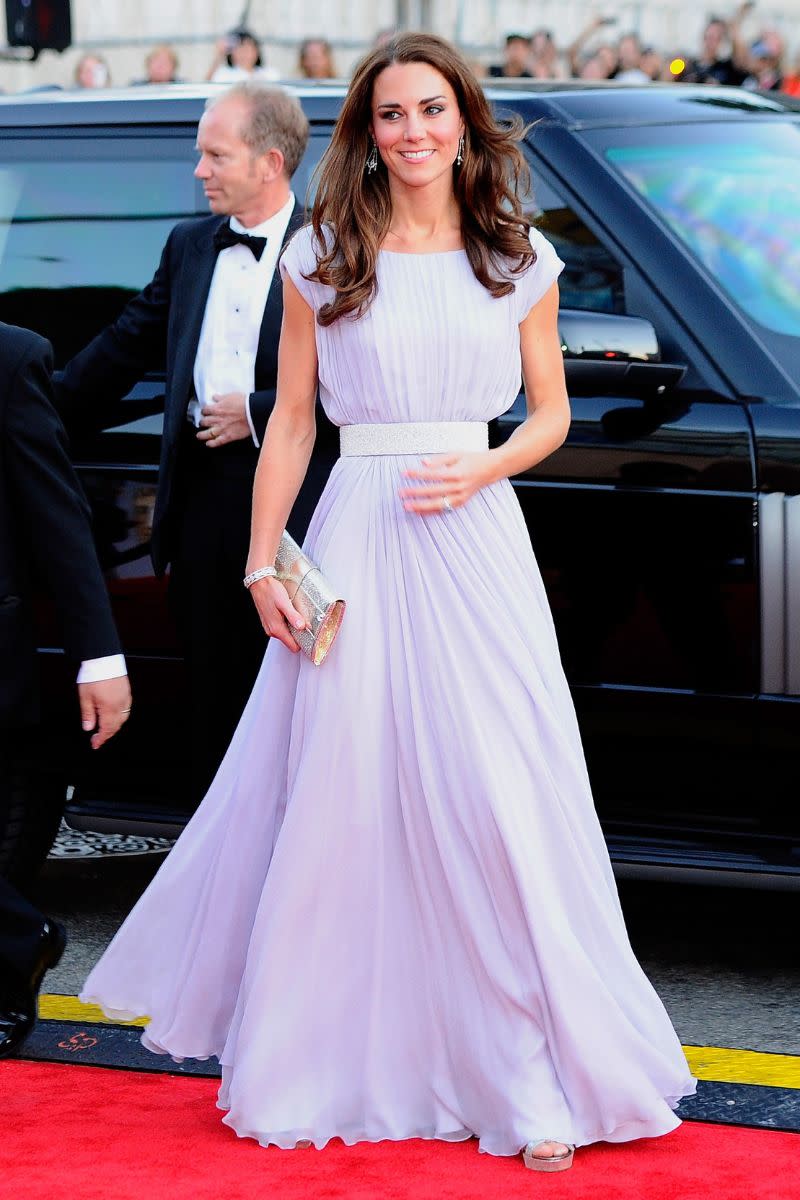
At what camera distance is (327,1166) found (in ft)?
10.8

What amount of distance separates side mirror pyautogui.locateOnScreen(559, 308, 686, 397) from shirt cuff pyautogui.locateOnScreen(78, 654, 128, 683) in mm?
1161

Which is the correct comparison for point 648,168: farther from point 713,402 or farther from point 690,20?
point 690,20

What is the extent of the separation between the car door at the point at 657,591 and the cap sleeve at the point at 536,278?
75 cm

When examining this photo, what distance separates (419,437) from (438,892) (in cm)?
79

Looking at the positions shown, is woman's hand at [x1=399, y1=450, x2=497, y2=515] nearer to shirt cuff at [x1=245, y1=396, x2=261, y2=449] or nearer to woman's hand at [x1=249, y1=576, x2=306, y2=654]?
woman's hand at [x1=249, y1=576, x2=306, y2=654]

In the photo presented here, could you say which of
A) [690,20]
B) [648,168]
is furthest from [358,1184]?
[690,20]

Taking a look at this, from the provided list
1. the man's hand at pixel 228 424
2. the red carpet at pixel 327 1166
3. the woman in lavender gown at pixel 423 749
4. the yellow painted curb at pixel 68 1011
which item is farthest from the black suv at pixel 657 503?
the red carpet at pixel 327 1166

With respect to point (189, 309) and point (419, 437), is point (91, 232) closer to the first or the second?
point (189, 309)

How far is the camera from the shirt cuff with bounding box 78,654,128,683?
12.6ft

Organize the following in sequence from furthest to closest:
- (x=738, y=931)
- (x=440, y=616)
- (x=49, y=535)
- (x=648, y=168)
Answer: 1. (x=738, y=931)
2. (x=648, y=168)
3. (x=49, y=535)
4. (x=440, y=616)

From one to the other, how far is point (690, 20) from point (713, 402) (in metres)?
21.2

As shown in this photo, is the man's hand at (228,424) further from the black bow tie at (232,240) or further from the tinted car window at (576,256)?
the tinted car window at (576,256)

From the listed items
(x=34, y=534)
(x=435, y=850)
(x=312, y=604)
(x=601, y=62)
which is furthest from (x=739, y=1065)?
(x=601, y=62)

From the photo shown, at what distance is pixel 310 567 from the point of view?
3.46m
